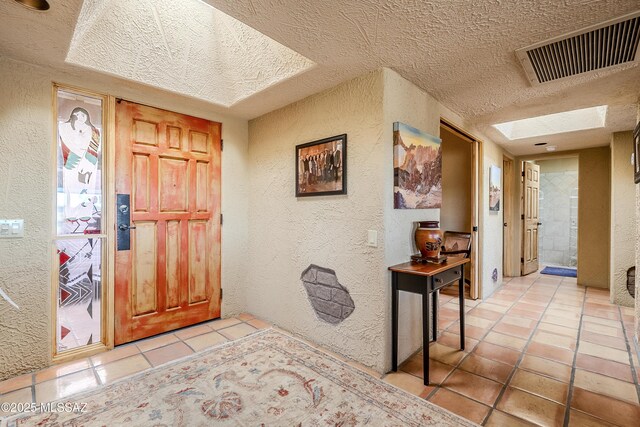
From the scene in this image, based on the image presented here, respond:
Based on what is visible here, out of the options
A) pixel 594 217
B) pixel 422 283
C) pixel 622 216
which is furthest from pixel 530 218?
pixel 422 283

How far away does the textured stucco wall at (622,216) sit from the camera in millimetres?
3750

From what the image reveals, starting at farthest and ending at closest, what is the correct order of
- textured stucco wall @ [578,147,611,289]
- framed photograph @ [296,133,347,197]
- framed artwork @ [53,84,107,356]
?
textured stucco wall @ [578,147,611,289] < framed photograph @ [296,133,347,197] < framed artwork @ [53,84,107,356]

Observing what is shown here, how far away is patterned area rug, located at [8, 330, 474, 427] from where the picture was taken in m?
1.64

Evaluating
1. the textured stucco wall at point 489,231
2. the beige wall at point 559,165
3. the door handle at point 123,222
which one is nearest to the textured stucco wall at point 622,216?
the textured stucco wall at point 489,231

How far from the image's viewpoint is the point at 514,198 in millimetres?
5270

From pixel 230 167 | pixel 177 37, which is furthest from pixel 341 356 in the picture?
pixel 177 37

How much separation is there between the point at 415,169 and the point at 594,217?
421cm

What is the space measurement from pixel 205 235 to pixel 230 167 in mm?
782

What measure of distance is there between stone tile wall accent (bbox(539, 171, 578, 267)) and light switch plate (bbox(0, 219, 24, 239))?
340 inches

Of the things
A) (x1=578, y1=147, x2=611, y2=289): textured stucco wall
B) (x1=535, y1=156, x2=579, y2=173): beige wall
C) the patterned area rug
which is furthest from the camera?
(x1=535, y1=156, x2=579, y2=173): beige wall

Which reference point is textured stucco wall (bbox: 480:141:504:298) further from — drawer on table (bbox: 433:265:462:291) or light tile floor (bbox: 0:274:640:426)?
drawer on table (bbox: 433:265:462:291)

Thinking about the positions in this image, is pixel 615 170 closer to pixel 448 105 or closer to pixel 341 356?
pixel 448 105

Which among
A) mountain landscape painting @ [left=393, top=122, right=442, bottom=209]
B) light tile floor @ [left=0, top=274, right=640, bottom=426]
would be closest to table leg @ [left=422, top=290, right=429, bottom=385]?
light tile floor @ [left=0, top=274, right=640, bottom=426]

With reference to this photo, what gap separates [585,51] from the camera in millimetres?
1855
